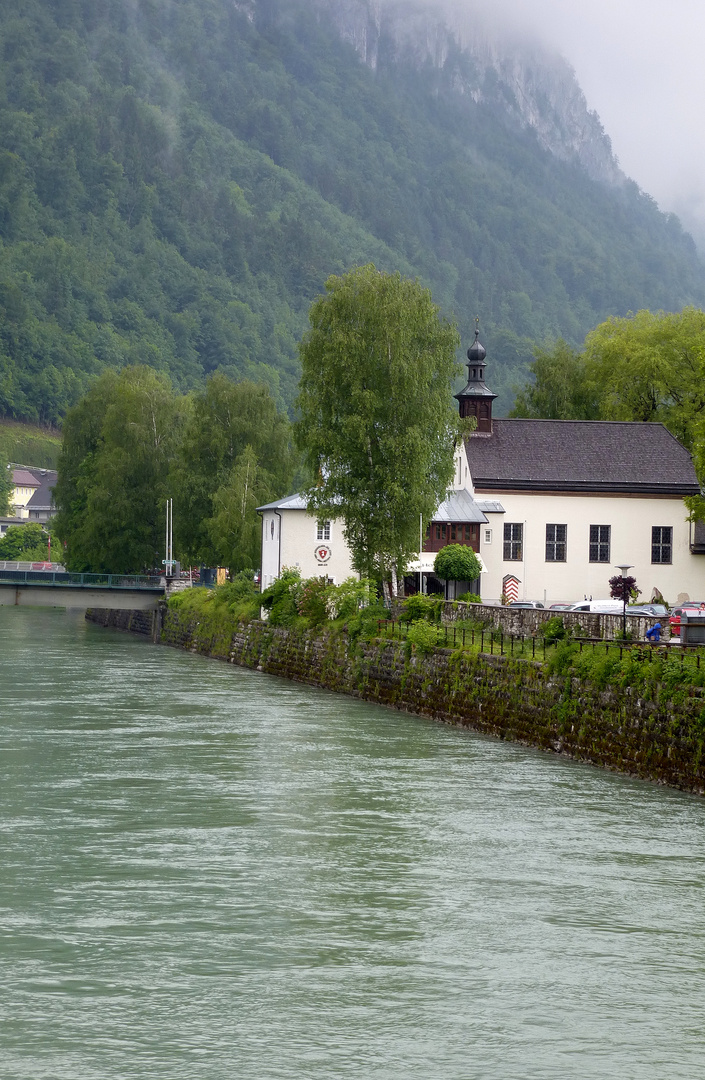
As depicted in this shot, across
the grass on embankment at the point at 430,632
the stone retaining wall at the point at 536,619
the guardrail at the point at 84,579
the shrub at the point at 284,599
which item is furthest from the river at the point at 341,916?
the guardrail at the point at 84,579

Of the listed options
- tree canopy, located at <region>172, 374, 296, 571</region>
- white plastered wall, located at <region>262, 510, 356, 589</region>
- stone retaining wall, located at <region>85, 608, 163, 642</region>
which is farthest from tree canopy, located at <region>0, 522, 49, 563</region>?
white plastered wall, located at <region>262, 510, 356, 589</region>

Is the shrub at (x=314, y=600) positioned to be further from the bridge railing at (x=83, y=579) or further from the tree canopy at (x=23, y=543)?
the tree canopy at (x=23, y=543)

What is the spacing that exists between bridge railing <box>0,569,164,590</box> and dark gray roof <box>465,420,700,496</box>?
1050 inches

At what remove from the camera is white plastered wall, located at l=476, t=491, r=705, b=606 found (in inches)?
2827

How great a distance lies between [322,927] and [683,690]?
12874 mm

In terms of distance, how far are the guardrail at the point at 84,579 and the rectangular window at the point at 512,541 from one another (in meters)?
27.0

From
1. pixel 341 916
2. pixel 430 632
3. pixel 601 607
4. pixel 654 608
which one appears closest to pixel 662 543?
pixel 654 608

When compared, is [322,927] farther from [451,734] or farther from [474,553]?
[474,553]

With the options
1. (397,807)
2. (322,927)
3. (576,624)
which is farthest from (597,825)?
(576,624)

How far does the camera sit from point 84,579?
95.7 meters

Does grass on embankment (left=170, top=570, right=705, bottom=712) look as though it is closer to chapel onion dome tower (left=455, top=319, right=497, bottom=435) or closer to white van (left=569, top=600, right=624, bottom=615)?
white van (left=569, top=600, right=624, bottom=615)

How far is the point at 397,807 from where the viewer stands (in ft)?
91.7

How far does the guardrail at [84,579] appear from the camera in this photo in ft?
294

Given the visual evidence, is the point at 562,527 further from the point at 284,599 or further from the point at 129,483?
the point at 129,483
